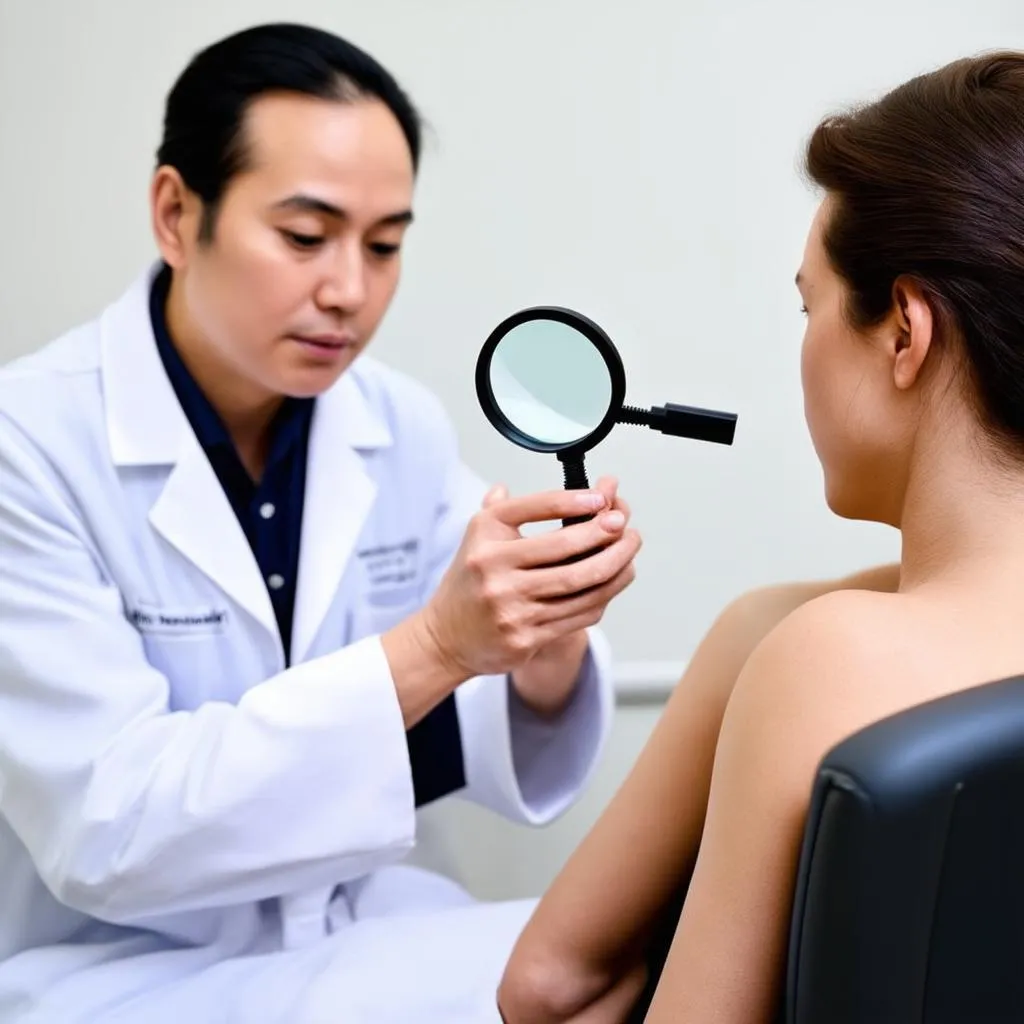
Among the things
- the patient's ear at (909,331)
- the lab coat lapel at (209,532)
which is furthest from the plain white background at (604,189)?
the patient's ear at (909,331)

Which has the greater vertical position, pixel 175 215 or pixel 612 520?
pixel 175 215

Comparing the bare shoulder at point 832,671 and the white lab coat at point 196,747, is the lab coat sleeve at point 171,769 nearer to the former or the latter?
the white lab coat at point 196,747

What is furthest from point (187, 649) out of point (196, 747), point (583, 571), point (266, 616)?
point (583, 571)

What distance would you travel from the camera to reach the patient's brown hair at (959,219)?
0.75m

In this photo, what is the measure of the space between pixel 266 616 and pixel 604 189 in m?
0.78

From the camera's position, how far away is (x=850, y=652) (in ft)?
2.14

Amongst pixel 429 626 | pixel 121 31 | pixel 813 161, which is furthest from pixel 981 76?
pixel 121 31

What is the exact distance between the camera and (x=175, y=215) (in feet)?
4.50

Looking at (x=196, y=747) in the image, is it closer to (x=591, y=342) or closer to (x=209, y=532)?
(x=209, y=532)

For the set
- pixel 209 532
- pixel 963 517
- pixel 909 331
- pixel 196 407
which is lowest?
pixel 209 532

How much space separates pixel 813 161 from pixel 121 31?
109 centimetres

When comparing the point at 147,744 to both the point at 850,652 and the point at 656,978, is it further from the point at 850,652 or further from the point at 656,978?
the point at 850,652

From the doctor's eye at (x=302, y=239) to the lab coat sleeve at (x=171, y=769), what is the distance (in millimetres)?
379

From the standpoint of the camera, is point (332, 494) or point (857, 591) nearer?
point (857, 591)
